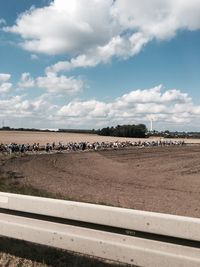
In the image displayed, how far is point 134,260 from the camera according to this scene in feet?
15.8

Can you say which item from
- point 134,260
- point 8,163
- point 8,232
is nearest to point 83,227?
point 134,260

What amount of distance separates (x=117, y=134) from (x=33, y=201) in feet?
501

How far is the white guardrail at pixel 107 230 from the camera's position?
14.9 feet

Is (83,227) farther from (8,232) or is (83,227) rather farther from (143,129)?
(143,129)

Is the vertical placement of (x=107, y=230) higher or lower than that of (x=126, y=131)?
lower

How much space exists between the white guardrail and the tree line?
152 metres

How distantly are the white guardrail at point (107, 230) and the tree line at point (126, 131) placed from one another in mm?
151647

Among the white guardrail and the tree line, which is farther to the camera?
the tree line

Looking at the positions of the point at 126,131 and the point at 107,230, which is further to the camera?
the point at 126,131

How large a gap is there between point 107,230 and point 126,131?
153 metres

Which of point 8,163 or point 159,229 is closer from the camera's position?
point 159,229

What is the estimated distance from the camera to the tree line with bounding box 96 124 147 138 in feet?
518

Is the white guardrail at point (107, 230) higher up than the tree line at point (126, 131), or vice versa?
the tree line at point (126, 131)

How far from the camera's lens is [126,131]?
516 ft
